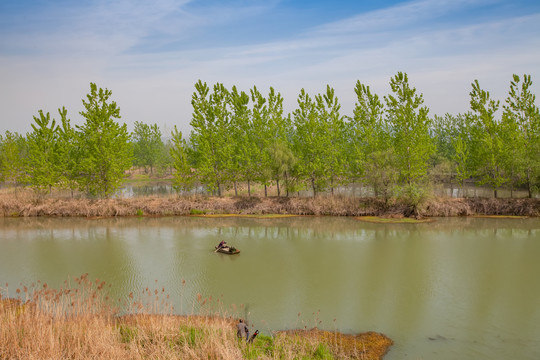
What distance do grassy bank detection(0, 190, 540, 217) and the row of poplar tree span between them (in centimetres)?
236

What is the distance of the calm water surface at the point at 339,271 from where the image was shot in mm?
15961

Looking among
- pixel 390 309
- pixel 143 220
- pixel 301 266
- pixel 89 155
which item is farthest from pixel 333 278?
pixel 89 155

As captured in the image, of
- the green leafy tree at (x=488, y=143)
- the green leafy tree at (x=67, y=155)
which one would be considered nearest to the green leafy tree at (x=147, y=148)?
the green leafy tree at (x=67, y=155)

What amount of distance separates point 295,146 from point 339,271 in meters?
25.8

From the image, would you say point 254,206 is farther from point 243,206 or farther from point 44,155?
point 44,155

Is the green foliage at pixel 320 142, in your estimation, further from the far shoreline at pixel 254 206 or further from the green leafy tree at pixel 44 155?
the green leafy tree at pixel 44 155

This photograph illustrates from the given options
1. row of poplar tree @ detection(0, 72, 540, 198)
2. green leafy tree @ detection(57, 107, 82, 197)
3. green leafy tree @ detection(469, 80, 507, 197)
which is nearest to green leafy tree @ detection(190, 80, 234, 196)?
row of poplar tree @ detection(0, 72, 540, 198)

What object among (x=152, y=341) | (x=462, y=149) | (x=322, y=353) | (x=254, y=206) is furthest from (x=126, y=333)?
(x=462, y=149)

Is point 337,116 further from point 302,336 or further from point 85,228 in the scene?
point 302,336

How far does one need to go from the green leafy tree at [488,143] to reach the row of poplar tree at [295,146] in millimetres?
105

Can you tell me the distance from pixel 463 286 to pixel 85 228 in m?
31.8

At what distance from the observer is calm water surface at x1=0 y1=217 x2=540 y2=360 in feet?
52.4

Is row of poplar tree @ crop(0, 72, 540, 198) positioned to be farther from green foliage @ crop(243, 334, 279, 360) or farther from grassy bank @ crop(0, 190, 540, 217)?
green foliage @ crop(243, 334, 279, 360)

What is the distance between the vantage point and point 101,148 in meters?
46.4
